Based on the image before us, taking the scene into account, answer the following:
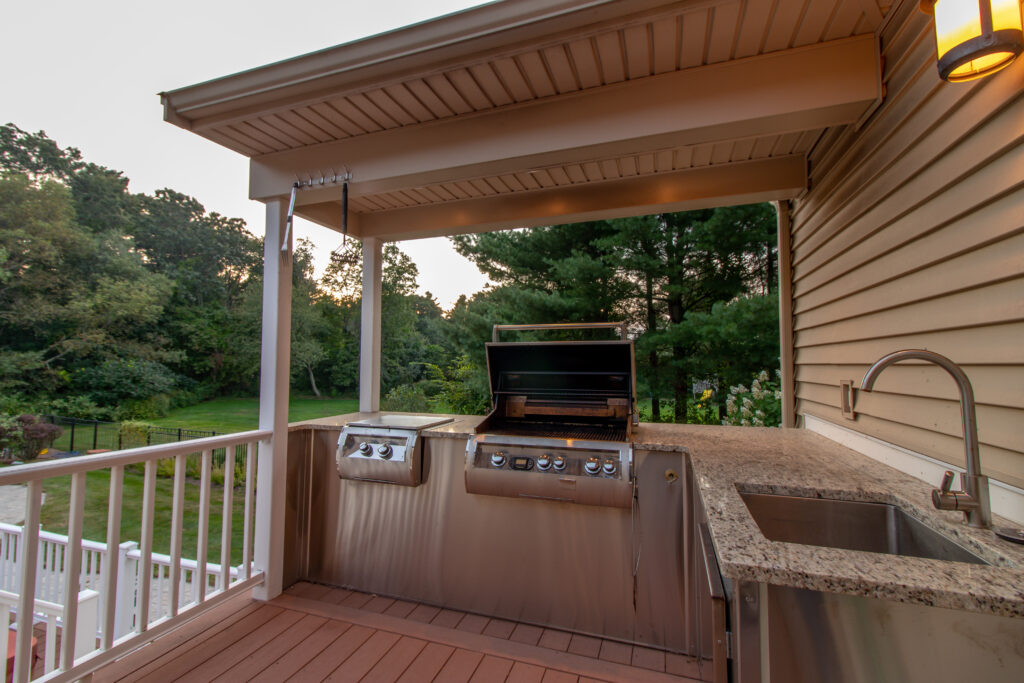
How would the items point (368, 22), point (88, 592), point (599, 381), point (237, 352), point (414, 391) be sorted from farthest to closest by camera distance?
point (414, 391), point (237, 352), point (368, 22), point (88, 592), point (599, 381)

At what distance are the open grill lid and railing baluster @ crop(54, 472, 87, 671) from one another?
5.53ft

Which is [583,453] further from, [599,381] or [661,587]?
[661,587]

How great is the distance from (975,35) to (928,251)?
63 cm

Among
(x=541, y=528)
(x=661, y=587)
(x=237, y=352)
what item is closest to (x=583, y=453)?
(x=541, y=528)

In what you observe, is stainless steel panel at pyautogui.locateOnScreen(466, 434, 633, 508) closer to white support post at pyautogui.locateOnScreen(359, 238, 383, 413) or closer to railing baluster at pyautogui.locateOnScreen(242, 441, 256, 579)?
railing baluster at pyautogui.locateOnScreen(242, 441, 256, 579)

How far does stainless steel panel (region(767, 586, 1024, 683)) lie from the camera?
0.71 m

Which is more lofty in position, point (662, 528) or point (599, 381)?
point (599, 381)

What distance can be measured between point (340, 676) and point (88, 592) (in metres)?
2.57

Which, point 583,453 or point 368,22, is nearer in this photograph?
point 583,453

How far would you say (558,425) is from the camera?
258 centimetres

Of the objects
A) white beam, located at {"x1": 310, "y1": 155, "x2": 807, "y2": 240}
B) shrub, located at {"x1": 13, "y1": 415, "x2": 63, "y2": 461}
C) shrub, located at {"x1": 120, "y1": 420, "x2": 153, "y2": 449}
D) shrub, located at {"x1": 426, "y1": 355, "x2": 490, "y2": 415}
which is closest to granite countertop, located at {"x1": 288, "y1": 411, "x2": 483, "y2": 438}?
white beam, located at {"x1": 310, "y1": 155, "x2": 807, "y2": 240}

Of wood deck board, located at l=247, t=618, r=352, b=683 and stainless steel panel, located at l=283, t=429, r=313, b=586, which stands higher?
stainless steel panel, located at l=283, t=429, r=313, b=586

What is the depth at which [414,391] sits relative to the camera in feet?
20.7

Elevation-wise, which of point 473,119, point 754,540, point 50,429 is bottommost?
point 50,429
